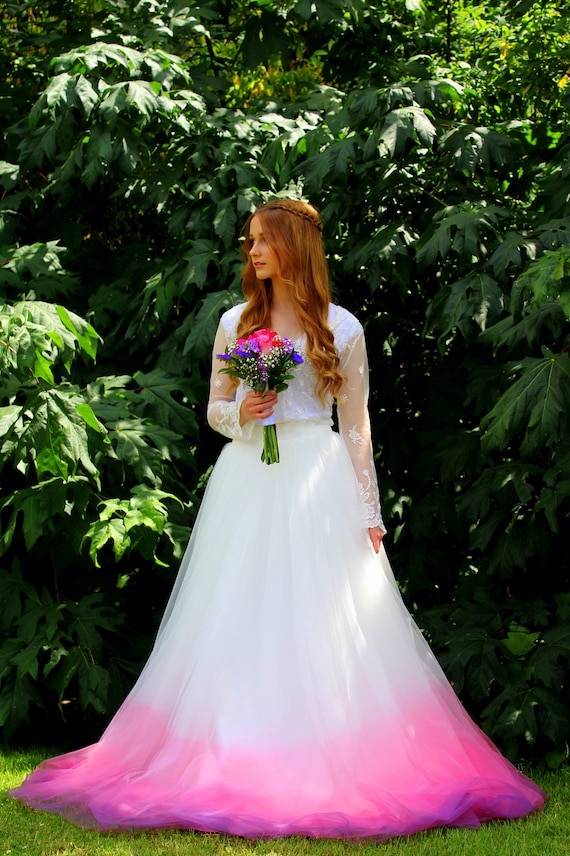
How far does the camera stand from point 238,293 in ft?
16.7

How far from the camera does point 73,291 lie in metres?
5.61

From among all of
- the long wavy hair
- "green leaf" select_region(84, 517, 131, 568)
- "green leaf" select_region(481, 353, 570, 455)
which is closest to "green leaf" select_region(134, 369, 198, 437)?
"green leaf" select_region(84, 517, 131, 568)

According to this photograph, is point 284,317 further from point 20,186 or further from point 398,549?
point 20,186

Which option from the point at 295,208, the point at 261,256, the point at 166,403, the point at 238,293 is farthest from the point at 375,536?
the point at 238,293

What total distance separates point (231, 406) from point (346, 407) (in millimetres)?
470

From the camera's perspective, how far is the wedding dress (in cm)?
344

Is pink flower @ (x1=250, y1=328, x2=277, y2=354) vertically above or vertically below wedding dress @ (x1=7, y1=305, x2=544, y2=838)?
above

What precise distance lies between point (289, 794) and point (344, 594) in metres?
0.79

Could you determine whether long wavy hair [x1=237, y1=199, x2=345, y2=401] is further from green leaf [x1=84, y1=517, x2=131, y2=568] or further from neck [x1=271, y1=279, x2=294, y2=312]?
green leaf [x1=84, y1=517, x2=131, y2=568]

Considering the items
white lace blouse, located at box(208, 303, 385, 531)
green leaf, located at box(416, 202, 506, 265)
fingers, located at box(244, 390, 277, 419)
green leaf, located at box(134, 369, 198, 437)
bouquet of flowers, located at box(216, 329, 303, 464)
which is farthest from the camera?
green leaf, located at box(134, 369, 198, 437)

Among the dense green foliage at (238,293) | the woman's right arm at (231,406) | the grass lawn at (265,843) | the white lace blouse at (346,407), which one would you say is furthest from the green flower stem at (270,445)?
the grass lawn at (265,843)

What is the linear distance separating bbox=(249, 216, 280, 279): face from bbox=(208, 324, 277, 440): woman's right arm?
0.33 meters

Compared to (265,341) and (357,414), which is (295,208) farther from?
(357,414)

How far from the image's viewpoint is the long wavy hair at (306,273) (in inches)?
158
